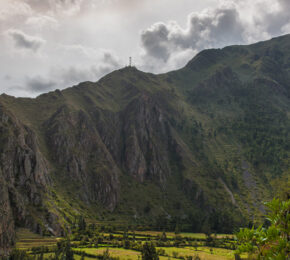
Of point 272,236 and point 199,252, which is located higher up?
point 272,236

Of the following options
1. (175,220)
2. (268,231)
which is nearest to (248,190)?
(175,220)

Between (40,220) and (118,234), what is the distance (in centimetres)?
3739

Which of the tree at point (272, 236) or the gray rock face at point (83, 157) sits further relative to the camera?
the gray rock face at point (83, 157)

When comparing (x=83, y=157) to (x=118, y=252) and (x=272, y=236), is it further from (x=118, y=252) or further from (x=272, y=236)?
(x=272, y=236)

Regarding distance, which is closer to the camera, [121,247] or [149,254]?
[149,254]

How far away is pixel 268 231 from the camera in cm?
910

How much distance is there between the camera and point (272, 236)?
916 centimetres

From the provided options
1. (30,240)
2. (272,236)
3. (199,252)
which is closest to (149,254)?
(199,252)

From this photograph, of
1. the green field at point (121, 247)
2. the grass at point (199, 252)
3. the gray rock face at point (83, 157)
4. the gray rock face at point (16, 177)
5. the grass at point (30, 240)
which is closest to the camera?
the green field at point (121, 247)

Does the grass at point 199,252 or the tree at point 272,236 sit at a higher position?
the tree at point 272,236

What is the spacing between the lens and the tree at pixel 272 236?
9.01 meters

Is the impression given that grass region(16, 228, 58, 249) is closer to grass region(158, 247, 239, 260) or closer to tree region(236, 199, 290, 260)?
grass region(158, 247, 239, 260)

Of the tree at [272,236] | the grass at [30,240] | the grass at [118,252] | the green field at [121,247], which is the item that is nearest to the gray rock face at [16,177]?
the grass at [30,240]

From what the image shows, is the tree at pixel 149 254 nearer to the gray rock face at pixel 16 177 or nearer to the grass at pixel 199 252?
the grass at pixel 199 252
